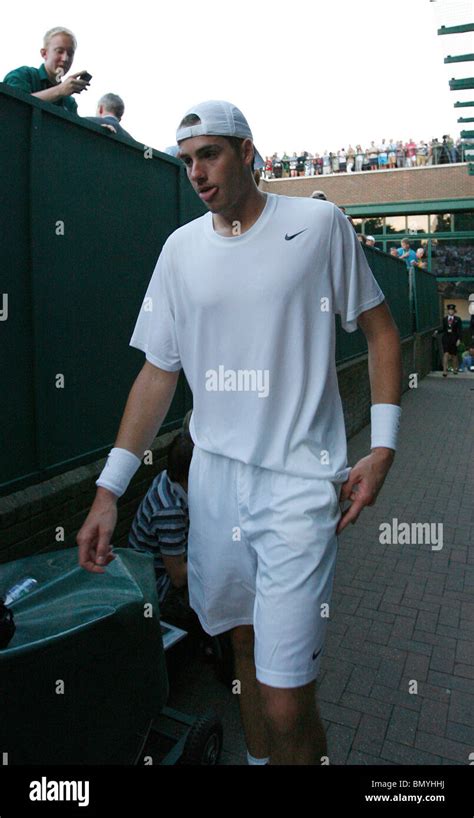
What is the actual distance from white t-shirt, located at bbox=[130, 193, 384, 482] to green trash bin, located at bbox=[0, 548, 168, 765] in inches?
24.8

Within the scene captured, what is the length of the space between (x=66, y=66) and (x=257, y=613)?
3.83 metres

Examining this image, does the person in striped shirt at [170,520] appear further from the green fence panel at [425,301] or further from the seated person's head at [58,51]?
the green fence panel at [425,301]

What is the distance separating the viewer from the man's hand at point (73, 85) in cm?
379

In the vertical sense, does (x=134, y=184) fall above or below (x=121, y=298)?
above

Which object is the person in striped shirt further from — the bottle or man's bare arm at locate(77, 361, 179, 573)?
the bottle

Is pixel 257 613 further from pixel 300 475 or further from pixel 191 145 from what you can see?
pixel 191 145

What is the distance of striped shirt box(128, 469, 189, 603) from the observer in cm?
336

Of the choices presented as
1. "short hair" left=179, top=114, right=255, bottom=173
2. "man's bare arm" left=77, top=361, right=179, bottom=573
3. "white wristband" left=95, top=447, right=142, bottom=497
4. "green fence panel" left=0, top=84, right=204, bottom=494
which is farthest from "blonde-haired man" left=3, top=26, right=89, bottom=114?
"white wristband" left=95, top=447, right=142, bottom=497

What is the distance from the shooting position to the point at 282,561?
Answer: 1.93 meters

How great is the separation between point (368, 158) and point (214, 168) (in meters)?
35.4

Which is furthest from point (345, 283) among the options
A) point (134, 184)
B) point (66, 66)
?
point (66, 66)

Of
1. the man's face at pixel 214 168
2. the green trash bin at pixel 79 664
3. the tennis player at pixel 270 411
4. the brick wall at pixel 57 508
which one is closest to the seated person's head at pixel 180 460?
the brick wall at pixel 57 508

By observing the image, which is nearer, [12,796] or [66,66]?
[12,796]

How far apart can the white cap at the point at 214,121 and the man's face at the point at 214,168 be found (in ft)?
0.06
